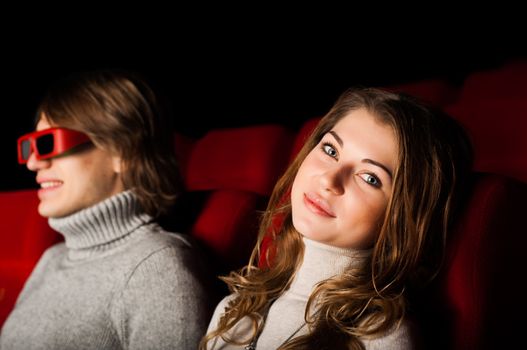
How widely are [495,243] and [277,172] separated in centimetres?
58

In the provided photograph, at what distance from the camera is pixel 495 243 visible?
53 cm

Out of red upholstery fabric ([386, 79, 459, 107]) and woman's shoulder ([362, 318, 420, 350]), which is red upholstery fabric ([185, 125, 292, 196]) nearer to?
red upholstery fabric ([386, 79, 459, 107])

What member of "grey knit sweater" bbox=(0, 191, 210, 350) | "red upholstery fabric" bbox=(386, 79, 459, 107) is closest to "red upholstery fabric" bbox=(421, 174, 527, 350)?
"grey knit sweater" bbox=(0, 191, 210, 350)

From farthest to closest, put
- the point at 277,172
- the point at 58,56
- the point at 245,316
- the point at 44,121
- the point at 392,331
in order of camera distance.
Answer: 1. the point at 58,56
2. the point at 277,172
3. the point at 44,121
4. the point at 245,316
5. the point at 392,331

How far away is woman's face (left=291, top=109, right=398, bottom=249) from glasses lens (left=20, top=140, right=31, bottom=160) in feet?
1.76

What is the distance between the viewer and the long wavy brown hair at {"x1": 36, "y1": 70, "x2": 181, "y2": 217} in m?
0.83

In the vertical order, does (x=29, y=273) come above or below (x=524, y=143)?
below

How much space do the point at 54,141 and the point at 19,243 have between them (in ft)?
1.36

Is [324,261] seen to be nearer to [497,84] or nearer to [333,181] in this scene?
[333,181]

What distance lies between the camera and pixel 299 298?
63 centimetres

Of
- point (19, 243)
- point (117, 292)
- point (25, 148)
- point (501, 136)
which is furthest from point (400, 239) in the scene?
point (19, 243)

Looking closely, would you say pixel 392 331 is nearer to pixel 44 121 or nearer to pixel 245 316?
pixel 245 316

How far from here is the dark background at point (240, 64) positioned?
4.03ft

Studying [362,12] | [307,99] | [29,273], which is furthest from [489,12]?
[29,273]
